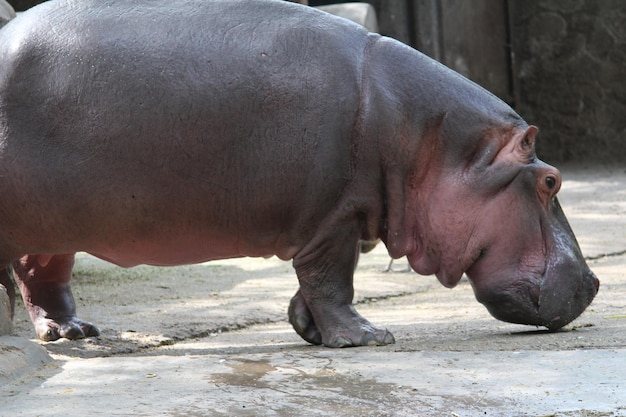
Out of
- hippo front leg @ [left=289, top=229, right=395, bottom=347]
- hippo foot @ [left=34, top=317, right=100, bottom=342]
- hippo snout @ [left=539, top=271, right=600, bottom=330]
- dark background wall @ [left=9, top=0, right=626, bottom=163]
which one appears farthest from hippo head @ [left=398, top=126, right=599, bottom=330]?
dark background wall @ [left=9, top=0, right=626, bottom=163]

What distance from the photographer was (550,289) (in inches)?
178

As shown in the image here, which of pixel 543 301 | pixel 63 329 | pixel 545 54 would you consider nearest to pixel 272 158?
pixel 543 301

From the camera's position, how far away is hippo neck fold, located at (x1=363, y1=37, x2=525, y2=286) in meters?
4.53

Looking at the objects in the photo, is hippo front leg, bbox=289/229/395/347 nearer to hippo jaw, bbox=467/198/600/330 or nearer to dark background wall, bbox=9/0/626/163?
hippo jaw, bbox=467/198/600/330

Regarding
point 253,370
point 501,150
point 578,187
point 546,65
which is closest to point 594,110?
point 546,65

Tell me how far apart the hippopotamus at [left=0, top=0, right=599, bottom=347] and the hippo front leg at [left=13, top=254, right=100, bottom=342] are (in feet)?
1.80

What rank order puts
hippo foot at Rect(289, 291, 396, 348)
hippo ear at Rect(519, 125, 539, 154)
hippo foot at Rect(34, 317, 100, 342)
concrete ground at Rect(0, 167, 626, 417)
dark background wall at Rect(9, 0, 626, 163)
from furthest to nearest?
dark background wall at Rect(9, 0, 626, 163) → hippo foot at Rect(34, 317, 100, 342) → hippo ear at Rect(519, 125, 539, 154) → hippo foot at Rect(289, 291, 396, 348) → concrete ground at Rect(0, 167, 626, 417)

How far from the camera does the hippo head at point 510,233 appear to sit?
451cm

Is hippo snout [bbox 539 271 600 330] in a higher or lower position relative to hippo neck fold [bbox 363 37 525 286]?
lower

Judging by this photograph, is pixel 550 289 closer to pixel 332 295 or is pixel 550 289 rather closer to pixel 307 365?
pixel 332 295

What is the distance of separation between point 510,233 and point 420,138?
50 centimetres

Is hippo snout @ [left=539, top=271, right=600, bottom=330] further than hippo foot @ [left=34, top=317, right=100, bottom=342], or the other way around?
hippo foot @ [left=34, top=317, right=100, bottom=342]

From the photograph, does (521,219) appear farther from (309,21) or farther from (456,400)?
(456,400)

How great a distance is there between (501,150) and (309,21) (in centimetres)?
90
